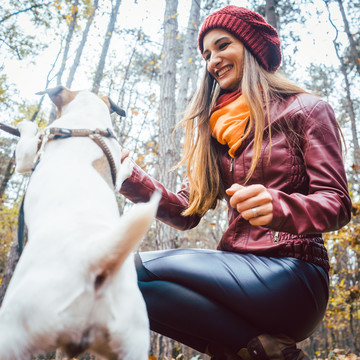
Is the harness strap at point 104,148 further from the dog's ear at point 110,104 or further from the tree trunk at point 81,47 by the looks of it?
the tree trunk at point 81,47

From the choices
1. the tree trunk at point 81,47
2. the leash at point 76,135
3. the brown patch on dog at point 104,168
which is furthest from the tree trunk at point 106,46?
the brown patch on dog at point 104,168

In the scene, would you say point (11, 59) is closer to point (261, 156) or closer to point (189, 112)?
point (189, 112)

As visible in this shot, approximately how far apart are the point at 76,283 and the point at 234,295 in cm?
96

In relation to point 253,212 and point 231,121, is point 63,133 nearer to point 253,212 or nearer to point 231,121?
point 253,212

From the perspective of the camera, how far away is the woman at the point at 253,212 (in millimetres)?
1532

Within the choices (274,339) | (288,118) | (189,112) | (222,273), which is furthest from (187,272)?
(189,112)

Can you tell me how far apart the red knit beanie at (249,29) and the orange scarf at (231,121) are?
1.17 ft

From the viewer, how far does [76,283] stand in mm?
951

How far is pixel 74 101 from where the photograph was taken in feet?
5.56

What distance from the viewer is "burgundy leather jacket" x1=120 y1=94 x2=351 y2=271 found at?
148 cm

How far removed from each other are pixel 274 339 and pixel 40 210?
131 centimetres

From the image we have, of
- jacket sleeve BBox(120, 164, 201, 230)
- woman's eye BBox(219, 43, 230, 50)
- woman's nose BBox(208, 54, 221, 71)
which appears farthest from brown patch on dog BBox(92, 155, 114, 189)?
woman's eye BBox(219, 43, 230, 50)

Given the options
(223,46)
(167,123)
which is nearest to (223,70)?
(223,46)

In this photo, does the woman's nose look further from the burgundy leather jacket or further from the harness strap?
the harness strap
